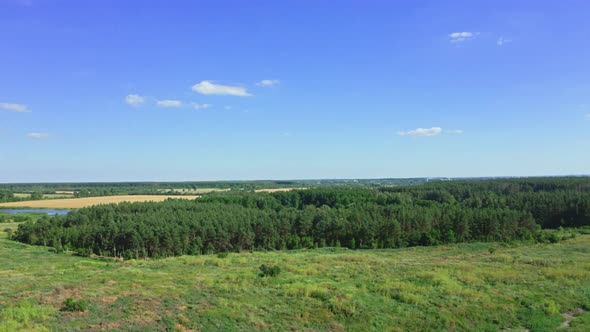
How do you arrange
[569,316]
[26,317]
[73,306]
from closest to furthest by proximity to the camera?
[26,317] → [73,306] → [569,316]

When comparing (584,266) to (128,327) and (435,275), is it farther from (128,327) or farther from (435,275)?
(128,327)

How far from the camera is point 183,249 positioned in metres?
69.2

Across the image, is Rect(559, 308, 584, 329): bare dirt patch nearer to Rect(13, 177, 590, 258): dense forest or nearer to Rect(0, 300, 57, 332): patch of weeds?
Rect(0, 300, 57, 332): patch of weeds

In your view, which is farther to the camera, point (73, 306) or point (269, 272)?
point (269, 272)

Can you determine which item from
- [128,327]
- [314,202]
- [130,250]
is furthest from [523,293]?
[314,202]

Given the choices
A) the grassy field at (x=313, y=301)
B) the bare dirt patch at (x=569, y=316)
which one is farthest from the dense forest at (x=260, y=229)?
the bare dirt patch at (x=569, y=316)

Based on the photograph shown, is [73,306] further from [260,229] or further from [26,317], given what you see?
[260,229]

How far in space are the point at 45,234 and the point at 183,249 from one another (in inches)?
1337

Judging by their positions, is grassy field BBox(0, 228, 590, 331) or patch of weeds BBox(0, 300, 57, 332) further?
grassy field BBox(0, 228, 590, 331)

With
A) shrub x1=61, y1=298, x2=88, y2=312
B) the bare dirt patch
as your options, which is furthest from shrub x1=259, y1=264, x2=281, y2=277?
the bare dirt patch

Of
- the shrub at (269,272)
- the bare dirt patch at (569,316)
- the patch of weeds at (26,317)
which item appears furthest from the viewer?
the shrub at (269,272)

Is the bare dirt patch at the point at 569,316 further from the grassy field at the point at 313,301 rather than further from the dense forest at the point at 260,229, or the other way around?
the dense forest at the point at 260,229

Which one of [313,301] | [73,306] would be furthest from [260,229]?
[73,306]

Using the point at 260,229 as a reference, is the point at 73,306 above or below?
above
